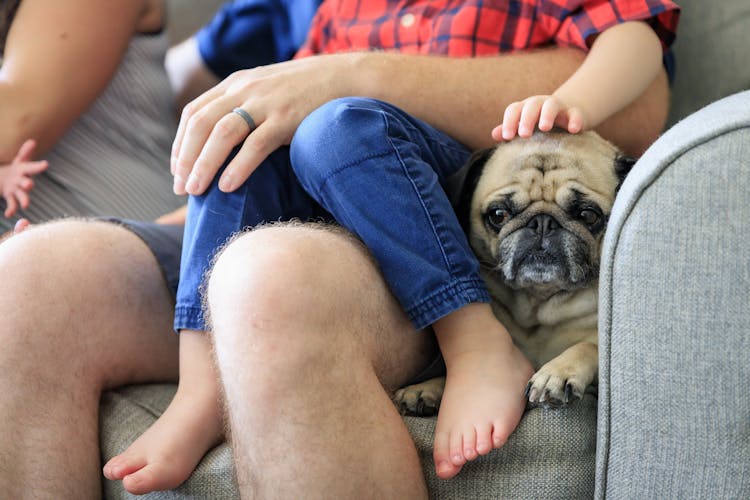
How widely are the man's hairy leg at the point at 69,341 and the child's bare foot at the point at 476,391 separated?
375 mm

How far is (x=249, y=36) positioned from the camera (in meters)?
1.44

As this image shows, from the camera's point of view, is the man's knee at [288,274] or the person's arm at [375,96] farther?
the person's arm at [375,96]

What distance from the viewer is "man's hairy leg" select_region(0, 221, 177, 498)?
791 mm

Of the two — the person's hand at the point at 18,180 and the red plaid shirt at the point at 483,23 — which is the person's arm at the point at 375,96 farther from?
the person's hand at the point at 18,180

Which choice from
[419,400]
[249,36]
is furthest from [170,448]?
[249,36]

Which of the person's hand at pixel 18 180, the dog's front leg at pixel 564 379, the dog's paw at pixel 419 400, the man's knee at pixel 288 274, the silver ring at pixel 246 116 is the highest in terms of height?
the silver ring at pixel 246 116

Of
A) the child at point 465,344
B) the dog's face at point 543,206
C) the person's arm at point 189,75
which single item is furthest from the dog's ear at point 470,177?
the person's arm at point 189,75

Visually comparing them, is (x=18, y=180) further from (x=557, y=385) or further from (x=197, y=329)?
(x=557, y=385)

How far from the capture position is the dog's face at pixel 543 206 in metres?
0.91

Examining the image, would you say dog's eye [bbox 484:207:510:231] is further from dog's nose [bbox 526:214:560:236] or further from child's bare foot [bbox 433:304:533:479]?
child's bare foot [bbox 433:304:533:479]

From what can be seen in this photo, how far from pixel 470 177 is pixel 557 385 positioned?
32 cm

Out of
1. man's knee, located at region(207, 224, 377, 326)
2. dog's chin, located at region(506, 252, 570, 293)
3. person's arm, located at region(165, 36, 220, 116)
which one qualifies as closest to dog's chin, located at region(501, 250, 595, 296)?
dog's chin, located at region(506, 252, 570, 293)

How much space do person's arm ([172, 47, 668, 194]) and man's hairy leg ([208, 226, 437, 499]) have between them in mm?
147

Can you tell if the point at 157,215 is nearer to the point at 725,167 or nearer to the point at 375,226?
the point at 375,226
